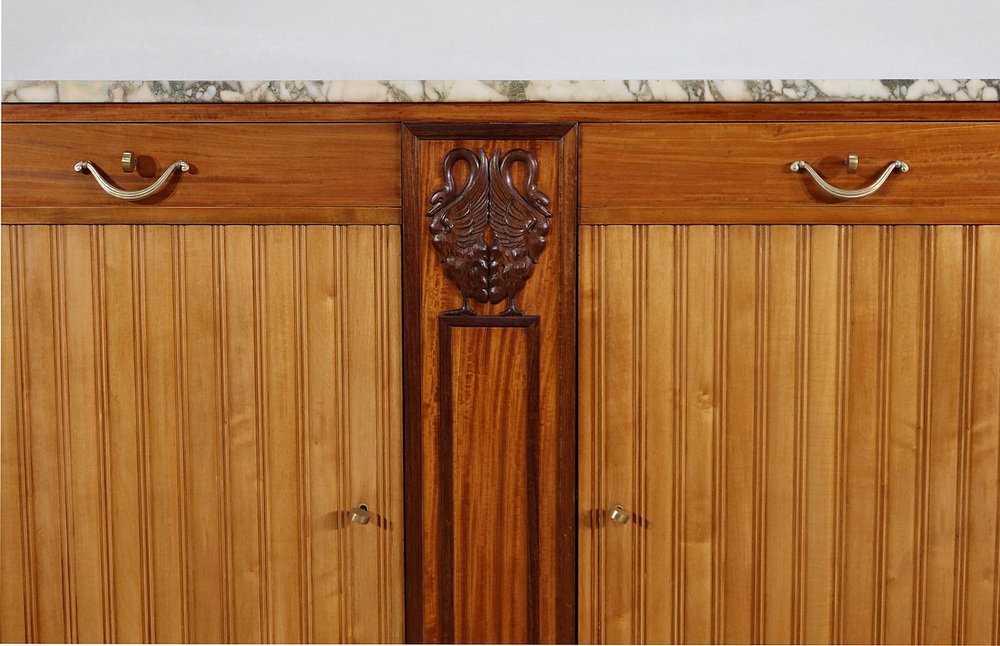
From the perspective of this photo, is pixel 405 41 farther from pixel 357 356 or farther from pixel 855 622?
pixel 855 622

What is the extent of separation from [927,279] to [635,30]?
36.6 inches

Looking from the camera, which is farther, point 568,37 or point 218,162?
point 568,37

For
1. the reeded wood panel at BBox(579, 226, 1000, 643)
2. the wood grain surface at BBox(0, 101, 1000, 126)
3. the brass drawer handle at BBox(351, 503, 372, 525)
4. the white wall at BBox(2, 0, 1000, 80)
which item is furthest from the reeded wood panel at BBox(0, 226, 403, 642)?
the white wall at BBox(2, 0, 1000, 80)

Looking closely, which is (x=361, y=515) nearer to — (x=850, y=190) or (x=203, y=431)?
(x=203, y=431)

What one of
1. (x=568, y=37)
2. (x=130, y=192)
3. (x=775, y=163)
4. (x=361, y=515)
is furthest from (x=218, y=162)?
(x=568, y=37)

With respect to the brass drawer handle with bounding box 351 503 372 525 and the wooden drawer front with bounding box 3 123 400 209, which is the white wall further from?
the brass drawer handle with bounding box 351 503 372 525

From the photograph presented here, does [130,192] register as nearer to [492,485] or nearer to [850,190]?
[492,485]

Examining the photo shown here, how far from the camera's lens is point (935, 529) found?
2.35ft

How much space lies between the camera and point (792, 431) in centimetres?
71

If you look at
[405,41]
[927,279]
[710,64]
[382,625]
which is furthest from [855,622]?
[405,41]

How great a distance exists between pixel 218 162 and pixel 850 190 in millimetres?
647

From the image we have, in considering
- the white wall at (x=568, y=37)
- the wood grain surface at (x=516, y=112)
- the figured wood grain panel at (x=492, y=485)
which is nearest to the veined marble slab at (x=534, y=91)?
the wood grain surface at (x=516, y=112)

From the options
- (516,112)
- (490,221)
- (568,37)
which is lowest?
(490,221)

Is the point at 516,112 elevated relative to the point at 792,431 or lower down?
elevated
